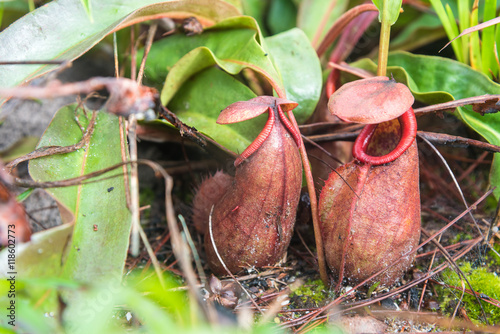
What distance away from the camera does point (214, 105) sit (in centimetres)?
134

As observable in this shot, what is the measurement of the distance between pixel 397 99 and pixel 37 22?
107 cm

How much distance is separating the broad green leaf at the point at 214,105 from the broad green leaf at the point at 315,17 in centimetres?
56

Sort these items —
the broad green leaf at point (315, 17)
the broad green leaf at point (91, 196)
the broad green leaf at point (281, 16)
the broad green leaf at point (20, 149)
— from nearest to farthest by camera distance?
the broad green leaf at point (91, 196) → the broad green leaf at point (20, 149) → the broad green leaf at point (315, 17) → the broad green leaf at point (281, 16)

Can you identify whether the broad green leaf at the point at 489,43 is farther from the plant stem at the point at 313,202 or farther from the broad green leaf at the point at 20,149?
the broad green leaf at the point at 20,149

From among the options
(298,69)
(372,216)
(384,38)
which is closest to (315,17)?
(298,69)

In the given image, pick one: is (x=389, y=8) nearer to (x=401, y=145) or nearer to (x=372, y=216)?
(x=401, y=145)

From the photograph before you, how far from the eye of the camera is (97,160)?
1149mm

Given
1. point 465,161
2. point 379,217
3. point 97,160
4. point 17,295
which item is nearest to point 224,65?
point 97,160

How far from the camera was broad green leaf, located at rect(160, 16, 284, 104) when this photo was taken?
4.00ft

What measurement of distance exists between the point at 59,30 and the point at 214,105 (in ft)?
1.77

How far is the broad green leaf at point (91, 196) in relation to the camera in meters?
0.94

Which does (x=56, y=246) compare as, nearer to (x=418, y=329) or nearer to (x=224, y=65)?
(x=224, y=65)

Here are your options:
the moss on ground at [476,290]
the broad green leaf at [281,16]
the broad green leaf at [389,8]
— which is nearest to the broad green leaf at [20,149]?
the broad green leaf at [281,16]

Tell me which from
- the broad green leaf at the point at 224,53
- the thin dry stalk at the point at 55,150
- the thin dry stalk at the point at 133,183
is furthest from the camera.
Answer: the broad green leaf at the point at 224,53
